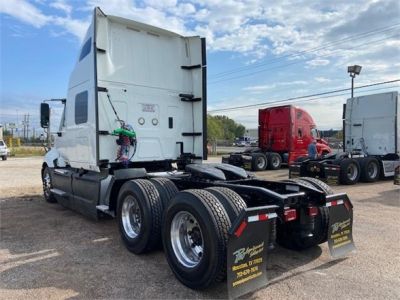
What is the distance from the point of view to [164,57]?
24.5 feet

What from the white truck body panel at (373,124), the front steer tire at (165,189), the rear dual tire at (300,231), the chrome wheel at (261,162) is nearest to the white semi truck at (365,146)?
the white truck body panel at (373,124)

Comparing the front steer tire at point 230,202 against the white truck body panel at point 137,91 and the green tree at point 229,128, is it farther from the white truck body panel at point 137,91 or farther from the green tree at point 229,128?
the green tree at point 229,128

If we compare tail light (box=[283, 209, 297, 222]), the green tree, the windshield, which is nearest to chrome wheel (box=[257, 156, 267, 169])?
the windshield

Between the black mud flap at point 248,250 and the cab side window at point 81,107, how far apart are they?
4376 millimetres

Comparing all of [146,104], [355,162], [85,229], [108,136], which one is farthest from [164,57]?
[355,162]

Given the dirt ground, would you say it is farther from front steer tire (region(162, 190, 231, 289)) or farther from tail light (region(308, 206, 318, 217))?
tail light (region(308, 206, 318, 217))

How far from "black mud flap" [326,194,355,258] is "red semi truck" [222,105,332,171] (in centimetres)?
1495

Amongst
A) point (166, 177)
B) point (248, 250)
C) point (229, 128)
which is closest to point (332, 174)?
point (166, 177)

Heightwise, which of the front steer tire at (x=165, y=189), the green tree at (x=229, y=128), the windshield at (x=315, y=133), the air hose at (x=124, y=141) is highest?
the green tree at (x=229, y=128)

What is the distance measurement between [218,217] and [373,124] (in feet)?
46.3

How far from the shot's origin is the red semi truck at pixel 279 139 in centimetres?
2025

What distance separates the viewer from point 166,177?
6.11 meters

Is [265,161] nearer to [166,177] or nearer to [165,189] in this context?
[166,177]

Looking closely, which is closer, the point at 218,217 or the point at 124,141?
the point at 218,217
